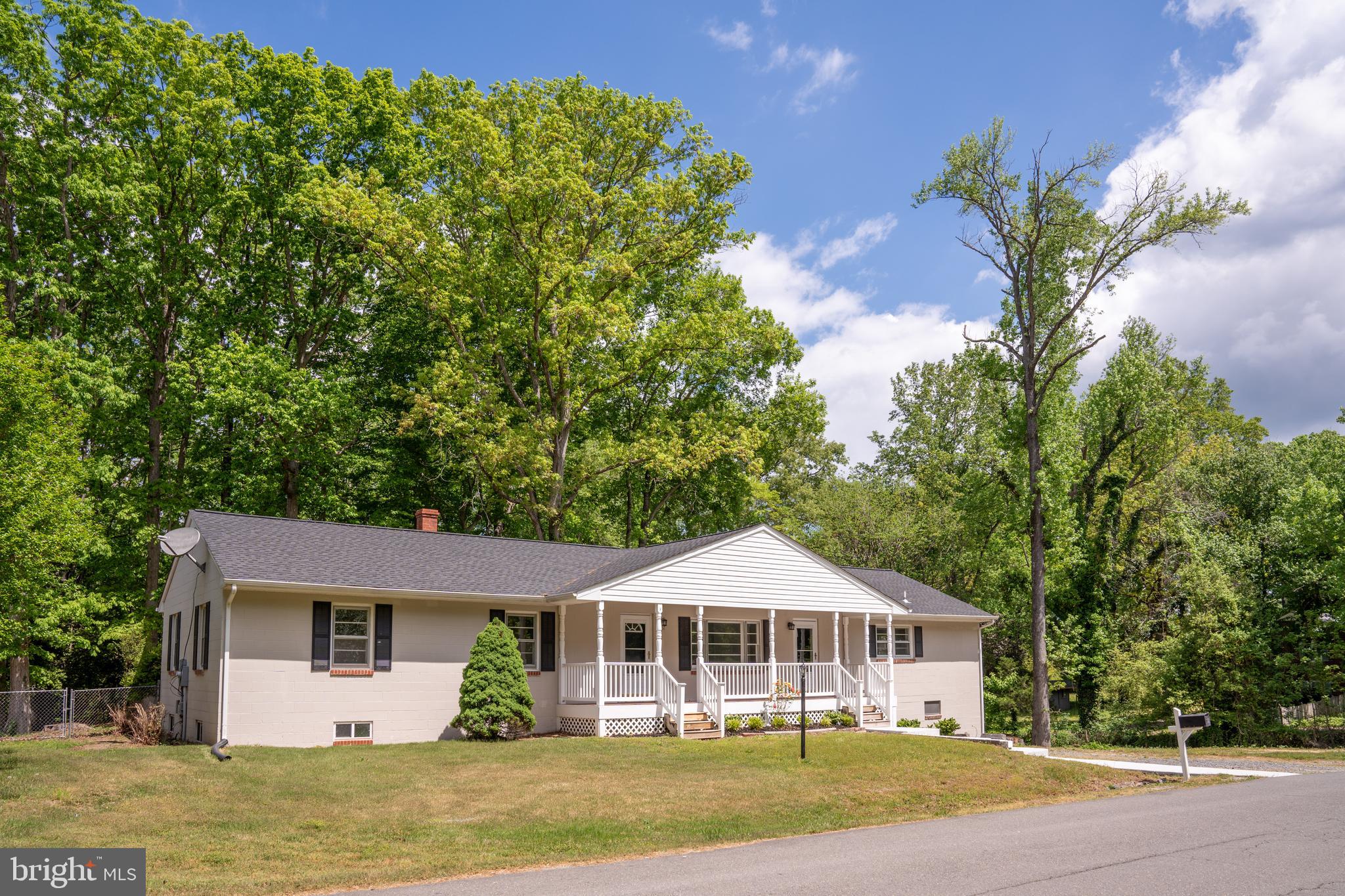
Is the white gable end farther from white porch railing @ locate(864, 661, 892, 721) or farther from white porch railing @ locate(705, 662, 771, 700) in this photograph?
white porch railing @ locate(864, 661, 892, 721)

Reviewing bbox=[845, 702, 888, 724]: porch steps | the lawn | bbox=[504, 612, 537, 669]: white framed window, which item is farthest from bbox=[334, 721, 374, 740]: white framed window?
bbox=[845, 702, 888, 724]: porch steps

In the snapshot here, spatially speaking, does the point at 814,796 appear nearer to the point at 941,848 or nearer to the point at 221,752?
the point at 941,848

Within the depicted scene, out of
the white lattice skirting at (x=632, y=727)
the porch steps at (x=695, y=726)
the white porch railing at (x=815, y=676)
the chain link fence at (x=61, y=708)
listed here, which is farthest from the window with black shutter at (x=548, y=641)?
the chain link fence at (x=61, y=708)

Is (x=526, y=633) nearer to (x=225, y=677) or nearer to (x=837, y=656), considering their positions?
(x=225, y=677)

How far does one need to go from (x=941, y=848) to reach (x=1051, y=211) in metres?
21.8

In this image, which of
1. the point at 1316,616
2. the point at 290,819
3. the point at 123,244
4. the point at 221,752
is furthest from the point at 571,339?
the point at 1316,616

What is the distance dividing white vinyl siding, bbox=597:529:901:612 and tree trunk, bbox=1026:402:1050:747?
4772 mm

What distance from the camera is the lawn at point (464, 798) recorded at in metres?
10.6

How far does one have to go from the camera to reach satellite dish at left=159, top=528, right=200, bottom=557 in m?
20.2

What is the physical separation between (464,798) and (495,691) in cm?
638

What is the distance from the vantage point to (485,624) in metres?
22.1

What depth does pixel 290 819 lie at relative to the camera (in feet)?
40.2

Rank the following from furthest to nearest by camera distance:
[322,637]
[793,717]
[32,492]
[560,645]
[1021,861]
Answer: [793,717], [560,645], [322,637], [32,492], [1021,861]

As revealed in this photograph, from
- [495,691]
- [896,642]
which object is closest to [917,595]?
[896,642]
